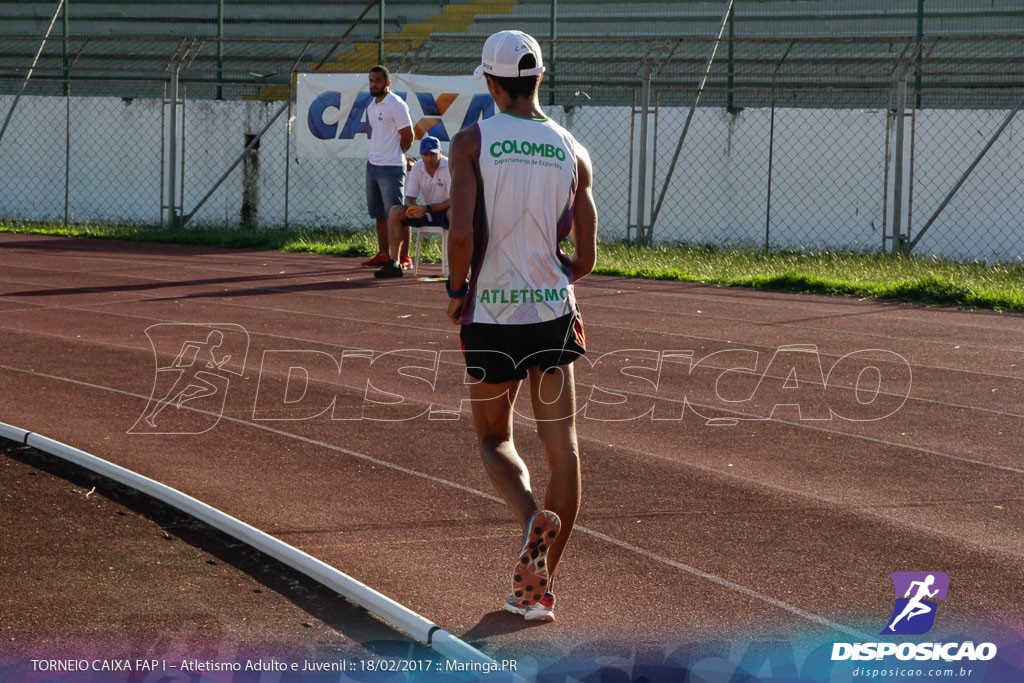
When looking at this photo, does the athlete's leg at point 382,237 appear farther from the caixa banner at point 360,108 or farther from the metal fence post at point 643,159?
the metal fence post at point 643,159

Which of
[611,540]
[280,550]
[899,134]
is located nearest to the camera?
[280,550]

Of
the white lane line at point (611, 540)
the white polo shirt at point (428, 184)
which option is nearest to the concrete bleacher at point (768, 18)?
the white polo shirt at point (428, 184)

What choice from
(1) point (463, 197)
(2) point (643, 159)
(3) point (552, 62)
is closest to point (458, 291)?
(1) point (463, 197)

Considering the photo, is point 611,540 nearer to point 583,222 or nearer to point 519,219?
point 583,222

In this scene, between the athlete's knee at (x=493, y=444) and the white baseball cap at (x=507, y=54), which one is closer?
the white baseball cap at (x=507, y=54)

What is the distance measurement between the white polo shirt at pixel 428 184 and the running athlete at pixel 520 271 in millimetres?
9809

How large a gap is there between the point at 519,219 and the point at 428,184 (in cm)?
1004

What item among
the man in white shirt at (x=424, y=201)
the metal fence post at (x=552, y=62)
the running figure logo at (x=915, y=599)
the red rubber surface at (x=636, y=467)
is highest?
the metal fence post at (x=552, y=62)

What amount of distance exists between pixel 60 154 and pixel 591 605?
20.2 meters

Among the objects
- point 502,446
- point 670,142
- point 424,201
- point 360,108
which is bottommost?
point 502,446

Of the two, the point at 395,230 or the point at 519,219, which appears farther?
the point at 395,230

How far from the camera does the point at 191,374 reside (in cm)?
870

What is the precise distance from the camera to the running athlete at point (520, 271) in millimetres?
4281

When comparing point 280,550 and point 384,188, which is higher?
point 384,188
